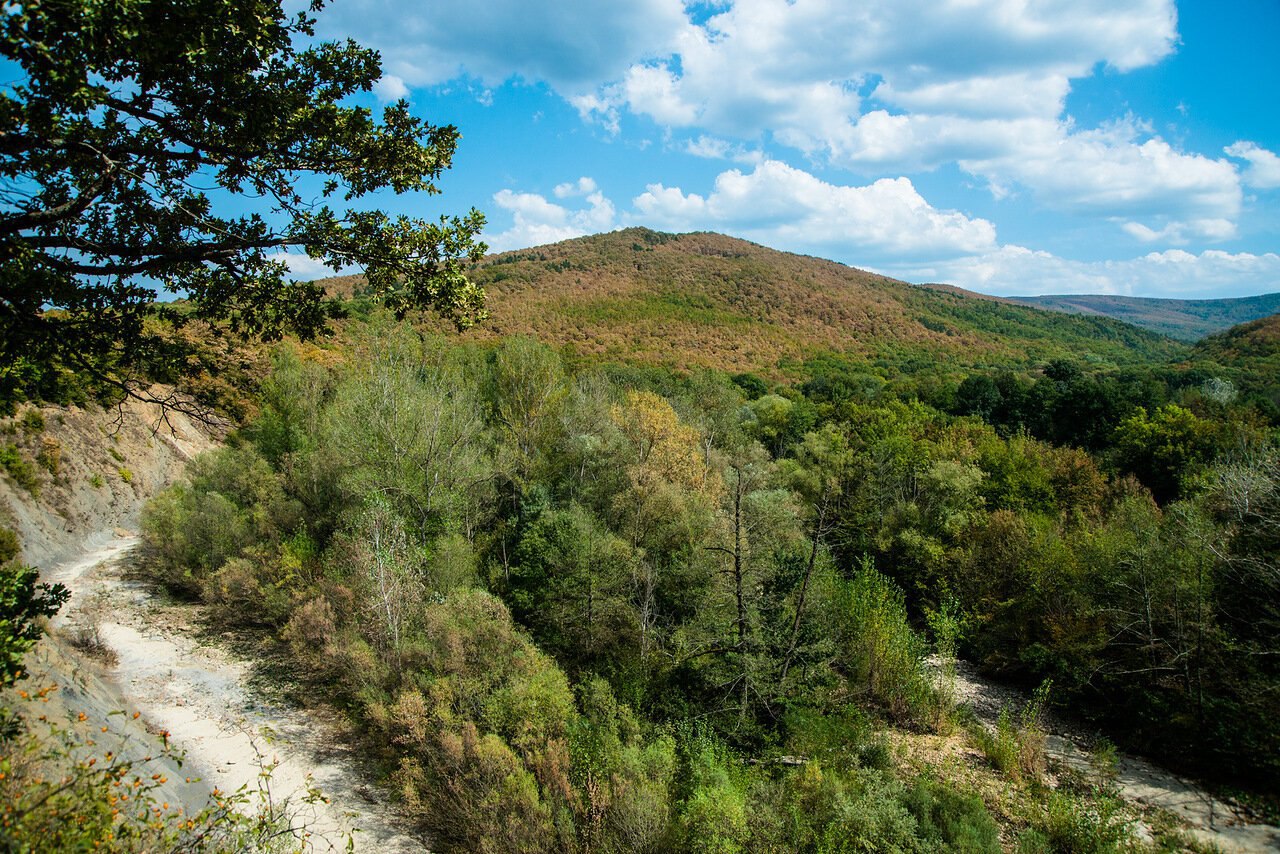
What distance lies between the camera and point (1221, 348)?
62.2 meters

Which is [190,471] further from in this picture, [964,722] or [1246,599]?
[1246,599]

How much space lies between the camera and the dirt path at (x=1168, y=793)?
12.0 metres

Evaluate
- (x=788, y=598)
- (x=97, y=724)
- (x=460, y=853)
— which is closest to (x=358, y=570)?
(x=97, y=724)

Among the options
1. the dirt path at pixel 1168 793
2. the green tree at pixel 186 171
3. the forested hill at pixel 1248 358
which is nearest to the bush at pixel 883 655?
the dirt path at pixel 1168 793

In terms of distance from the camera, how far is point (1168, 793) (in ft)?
45.1

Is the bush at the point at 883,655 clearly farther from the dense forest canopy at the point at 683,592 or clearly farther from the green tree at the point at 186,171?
the green tree at the point at 186,171

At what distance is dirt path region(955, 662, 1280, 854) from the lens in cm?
1202

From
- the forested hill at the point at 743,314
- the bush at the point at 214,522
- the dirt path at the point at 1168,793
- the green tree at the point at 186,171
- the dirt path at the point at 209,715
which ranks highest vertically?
the forested hill at the point at 743,314

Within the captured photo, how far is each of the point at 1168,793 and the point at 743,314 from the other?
2982 inches

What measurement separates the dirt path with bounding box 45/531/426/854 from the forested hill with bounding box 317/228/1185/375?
1531 inches

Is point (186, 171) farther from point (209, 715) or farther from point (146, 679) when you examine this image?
point (146, 679)

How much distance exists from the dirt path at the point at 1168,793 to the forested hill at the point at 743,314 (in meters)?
47.3

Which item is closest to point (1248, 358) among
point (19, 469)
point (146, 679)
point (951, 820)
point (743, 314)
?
point (743, 314)

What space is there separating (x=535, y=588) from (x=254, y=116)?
1673 centimetres
